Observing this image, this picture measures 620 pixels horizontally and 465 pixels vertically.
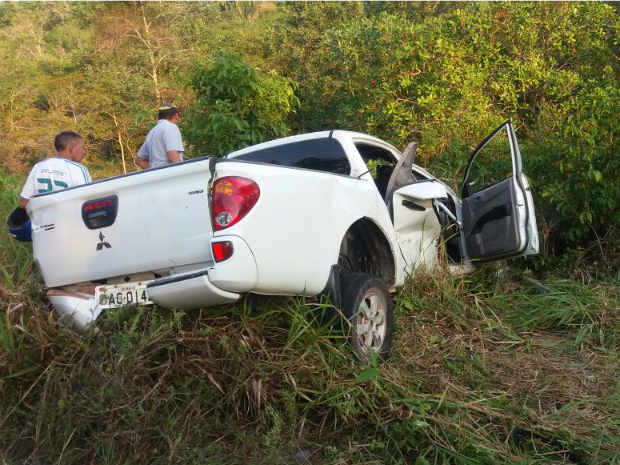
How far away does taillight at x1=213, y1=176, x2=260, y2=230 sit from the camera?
10.9 ft

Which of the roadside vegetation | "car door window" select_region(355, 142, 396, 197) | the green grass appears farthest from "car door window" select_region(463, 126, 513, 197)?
the green grass

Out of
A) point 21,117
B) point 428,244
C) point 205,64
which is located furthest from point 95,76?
point 428,244

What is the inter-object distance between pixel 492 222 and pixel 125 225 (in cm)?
340

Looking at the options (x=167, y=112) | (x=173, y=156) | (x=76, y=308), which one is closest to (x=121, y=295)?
(x=76, y=308)

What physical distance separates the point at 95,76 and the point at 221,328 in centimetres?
2456

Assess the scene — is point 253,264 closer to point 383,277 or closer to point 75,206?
point 75,206

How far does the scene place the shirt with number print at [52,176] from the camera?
16.0 feet

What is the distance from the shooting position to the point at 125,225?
A: 11.8 ft

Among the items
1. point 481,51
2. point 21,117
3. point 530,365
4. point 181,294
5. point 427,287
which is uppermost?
point 21,117

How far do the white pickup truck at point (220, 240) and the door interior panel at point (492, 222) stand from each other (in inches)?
47.1

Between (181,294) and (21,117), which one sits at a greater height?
(21,117)

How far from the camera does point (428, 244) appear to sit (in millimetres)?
5539

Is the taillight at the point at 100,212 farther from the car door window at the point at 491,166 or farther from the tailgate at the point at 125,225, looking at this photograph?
the car door window at the point at 491,166

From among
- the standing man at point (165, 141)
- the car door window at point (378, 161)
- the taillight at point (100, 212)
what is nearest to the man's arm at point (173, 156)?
the standing man at point (165, 141)
